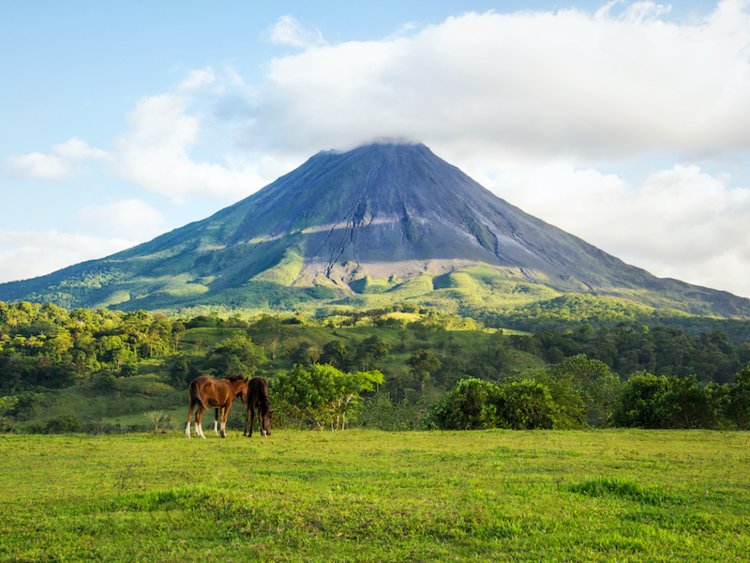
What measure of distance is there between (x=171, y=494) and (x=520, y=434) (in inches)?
566

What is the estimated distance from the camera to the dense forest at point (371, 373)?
29.2 metres

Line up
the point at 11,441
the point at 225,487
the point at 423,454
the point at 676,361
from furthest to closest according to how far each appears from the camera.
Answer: the point at 676,361, the point at 11,441, the point at 423,454, the point at 225,487

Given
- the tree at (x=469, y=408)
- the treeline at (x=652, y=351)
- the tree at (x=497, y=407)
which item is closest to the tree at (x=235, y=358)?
the treeline at (x=652, y=351)

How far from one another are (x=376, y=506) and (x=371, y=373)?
2580cm

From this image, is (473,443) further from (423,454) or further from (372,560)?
(372,560)

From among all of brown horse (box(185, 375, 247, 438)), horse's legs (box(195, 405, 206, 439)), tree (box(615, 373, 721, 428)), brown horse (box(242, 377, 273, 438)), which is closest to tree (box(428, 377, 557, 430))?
tree (box(615, 373, 721, 428))

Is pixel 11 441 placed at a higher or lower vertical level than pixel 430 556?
lower

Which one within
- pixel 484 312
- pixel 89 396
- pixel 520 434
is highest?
pixel 484 312

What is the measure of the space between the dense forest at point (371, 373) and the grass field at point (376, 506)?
14.3 meters

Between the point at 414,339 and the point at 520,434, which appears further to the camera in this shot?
the point at 414,339

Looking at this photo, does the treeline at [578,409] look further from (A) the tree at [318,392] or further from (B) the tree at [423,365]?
(B) the tree at [423,365]

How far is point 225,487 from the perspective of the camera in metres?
9.73

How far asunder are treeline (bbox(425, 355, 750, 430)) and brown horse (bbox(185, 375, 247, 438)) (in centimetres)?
1100

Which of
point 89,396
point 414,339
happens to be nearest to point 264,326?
point 414,339
